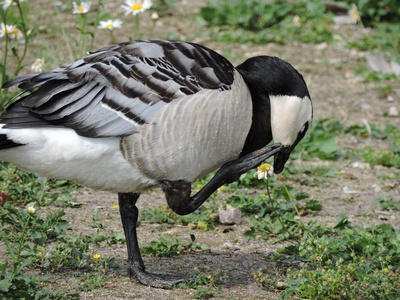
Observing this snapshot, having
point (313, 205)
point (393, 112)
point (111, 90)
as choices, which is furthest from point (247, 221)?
point (393, 112)

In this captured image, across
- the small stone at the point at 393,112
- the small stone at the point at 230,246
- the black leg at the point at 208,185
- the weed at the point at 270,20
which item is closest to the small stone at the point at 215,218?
the small stone at the point at 230,246

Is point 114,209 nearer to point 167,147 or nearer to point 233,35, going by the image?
point 167,147

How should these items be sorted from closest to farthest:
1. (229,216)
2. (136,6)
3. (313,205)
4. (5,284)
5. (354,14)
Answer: (5,284)
(229,216)
(313,205)
(136,6)
(354,14)

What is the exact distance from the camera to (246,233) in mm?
5156

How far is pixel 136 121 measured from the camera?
393cm

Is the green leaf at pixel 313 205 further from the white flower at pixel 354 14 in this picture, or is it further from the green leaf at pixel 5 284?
the white flower at pixel 354 14

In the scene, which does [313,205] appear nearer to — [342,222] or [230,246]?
[342,222]

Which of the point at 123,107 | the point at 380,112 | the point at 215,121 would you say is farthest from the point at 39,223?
the point at 380,112

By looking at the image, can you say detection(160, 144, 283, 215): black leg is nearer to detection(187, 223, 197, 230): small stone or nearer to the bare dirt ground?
the bare dirt ground

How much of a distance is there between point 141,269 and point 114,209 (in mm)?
1303

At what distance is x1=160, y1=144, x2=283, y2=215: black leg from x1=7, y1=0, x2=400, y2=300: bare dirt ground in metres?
0.56

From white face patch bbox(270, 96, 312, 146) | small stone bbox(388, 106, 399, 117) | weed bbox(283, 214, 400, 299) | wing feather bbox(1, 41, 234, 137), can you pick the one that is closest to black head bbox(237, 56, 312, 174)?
white face patch bbox(270, 96, 312, 146)

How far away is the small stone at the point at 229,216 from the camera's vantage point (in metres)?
5.39

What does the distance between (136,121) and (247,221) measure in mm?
2022
